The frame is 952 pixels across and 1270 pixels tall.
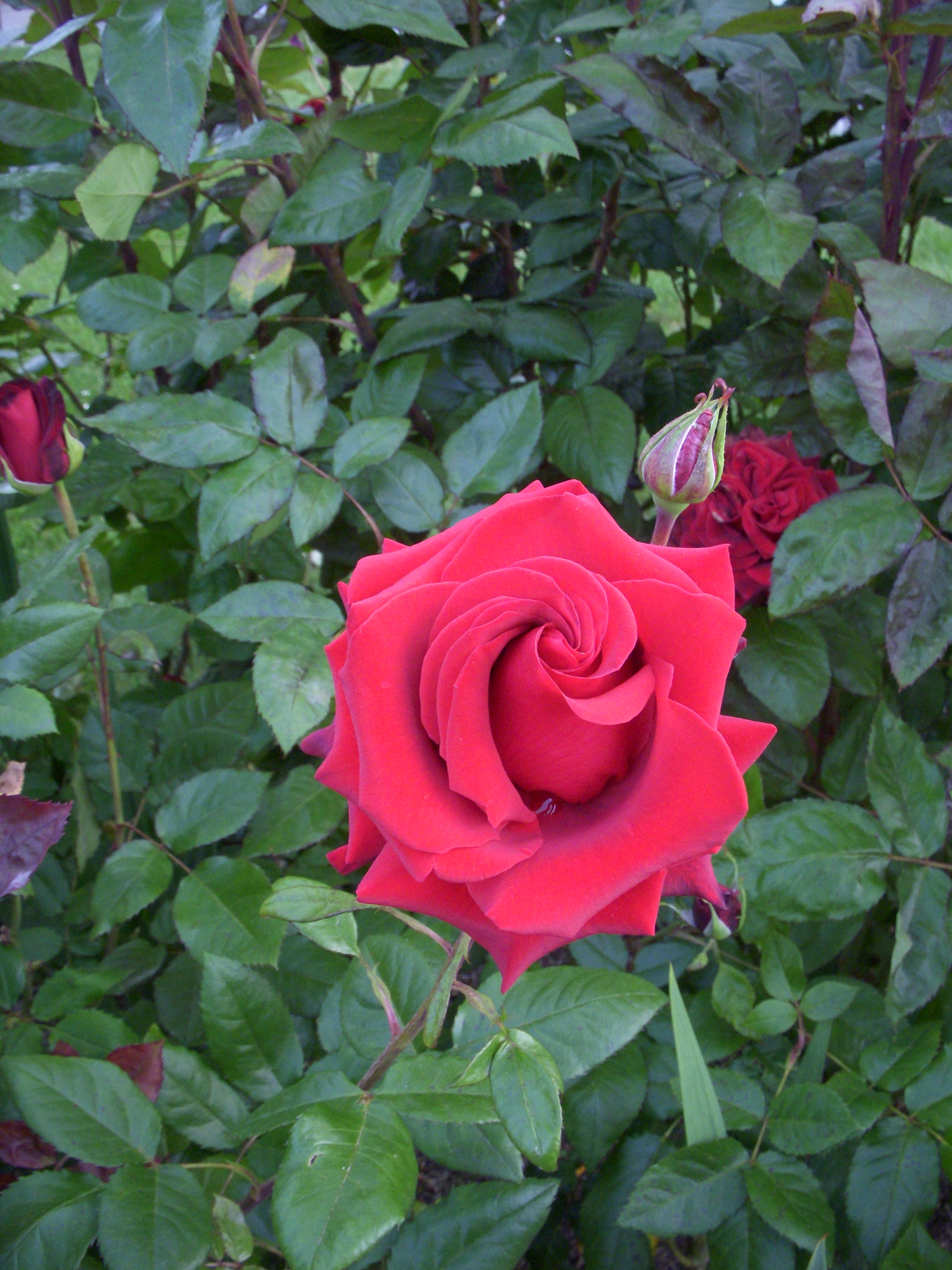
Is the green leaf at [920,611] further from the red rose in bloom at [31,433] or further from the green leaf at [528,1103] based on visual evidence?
the red rose in bloom at [31,433]

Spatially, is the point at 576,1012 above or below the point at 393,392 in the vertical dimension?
below

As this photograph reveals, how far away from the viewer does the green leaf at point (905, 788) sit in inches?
35.1

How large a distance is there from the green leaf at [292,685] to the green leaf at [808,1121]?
1.66ft

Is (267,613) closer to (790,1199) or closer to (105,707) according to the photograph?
(105,707)

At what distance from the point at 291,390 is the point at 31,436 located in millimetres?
245

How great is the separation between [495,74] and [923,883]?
952mm

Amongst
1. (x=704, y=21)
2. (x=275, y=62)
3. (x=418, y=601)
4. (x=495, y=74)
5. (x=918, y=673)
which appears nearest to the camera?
(x=418, y=601)

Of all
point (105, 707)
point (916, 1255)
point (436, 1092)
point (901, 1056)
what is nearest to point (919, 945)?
point (901, 1056)

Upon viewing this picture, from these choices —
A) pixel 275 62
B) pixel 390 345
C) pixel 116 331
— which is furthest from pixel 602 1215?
pixel 275 62

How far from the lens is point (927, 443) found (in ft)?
2.81

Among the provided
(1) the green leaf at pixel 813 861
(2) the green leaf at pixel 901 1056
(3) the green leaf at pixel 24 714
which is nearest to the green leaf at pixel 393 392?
(3) the green leaf at pixel 24 714

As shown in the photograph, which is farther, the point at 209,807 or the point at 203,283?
the point at 203,283

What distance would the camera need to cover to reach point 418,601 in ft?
1.43

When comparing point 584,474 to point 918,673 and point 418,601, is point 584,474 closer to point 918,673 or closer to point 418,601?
point 918,673
